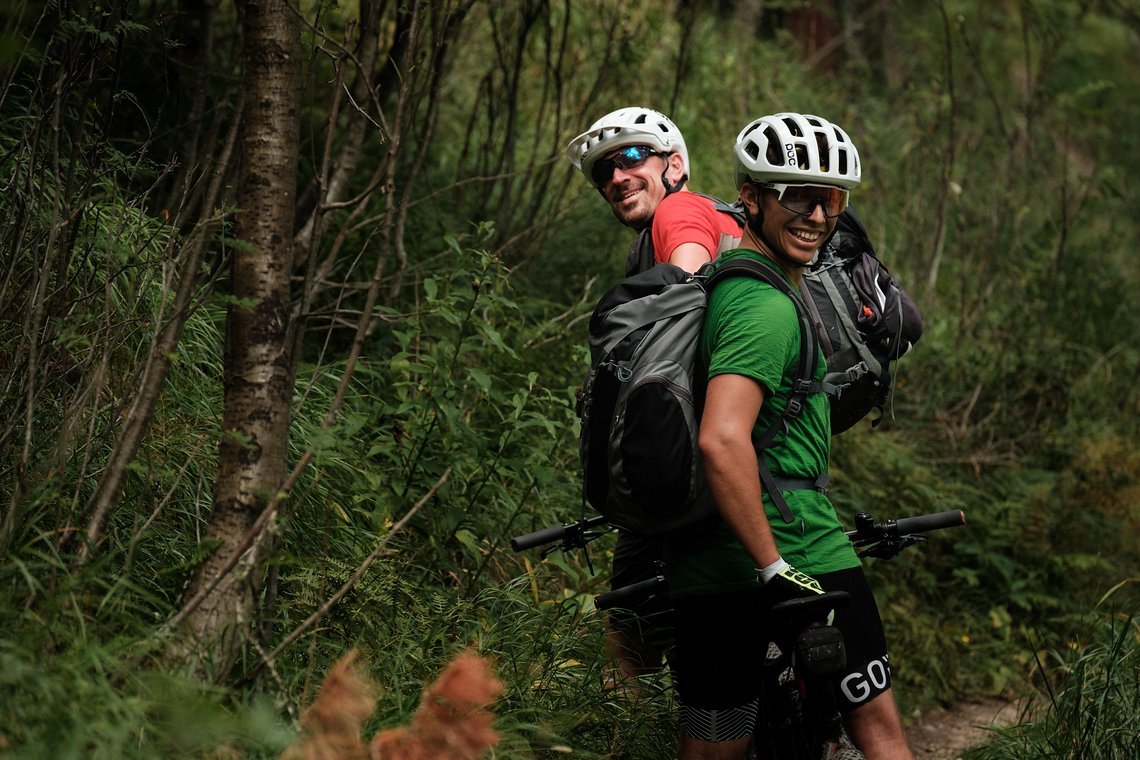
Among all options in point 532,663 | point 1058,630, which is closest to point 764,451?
point 532,663

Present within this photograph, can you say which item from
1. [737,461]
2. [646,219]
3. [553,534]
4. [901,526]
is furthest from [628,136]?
[737,461]

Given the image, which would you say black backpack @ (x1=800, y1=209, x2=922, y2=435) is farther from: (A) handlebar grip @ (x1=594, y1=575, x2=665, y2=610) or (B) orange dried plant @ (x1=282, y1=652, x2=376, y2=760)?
(B) orange dried plant @ (x1=282, y1=652, x2=376, y2=760)

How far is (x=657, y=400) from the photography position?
320 centimetres

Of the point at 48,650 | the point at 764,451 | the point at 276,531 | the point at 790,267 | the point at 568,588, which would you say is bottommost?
the point at 568,588

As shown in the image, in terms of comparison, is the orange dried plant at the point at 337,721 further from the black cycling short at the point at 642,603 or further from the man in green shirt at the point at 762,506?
the black cycling short at the point at 642,603

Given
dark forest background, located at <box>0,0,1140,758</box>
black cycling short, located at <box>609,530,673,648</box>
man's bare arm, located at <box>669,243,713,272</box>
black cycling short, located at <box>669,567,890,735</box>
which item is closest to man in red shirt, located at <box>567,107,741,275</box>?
man's bare arm, located at <box>669,243,713,272</box>

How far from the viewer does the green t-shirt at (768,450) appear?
3.14 m

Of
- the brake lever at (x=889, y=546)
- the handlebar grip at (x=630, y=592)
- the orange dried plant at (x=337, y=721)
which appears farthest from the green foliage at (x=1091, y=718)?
the orange dried plant at (x=337, y=721)

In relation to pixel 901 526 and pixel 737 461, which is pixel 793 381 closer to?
pixel 737 461

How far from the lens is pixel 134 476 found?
379cm

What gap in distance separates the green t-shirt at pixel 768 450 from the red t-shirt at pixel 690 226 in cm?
67

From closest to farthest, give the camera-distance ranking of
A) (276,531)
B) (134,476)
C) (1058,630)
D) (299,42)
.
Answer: (276,531), (299,42), (134,476), (1058,630)

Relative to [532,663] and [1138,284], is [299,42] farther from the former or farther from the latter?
[1138,284]

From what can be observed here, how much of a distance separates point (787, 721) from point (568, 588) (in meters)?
1.81
